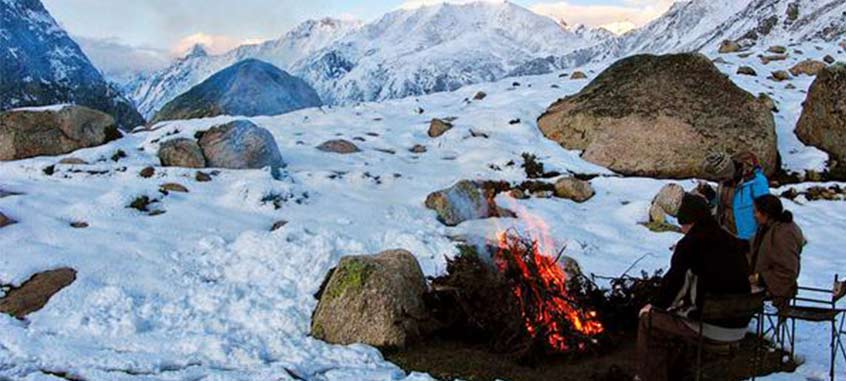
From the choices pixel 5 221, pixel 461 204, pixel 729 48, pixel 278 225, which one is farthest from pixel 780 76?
pixel 5 221

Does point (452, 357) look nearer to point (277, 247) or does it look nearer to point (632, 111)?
point (277, 247)

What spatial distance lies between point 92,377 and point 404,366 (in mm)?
3377

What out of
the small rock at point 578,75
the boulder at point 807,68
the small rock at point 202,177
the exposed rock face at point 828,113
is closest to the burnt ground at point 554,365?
the small rock at point 202,177

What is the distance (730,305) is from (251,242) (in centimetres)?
805

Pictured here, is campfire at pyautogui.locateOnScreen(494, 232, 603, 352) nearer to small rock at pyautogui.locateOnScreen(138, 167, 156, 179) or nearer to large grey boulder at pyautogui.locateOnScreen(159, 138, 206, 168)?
small rock at pyautogui.locateOnScreen(138, 167, 156, 179)

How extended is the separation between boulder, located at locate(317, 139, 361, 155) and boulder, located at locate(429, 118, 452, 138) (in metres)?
3.39

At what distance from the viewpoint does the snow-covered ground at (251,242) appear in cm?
823

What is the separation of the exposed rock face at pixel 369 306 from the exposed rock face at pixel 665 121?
1196 cm

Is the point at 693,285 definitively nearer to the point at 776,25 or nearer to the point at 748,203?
the point at 748,203

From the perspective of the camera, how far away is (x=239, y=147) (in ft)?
53.7

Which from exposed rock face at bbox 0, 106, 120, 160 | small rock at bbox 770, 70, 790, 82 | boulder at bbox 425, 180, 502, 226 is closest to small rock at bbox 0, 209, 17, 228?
exposed rock face at bbox 0, 106, 120, 160

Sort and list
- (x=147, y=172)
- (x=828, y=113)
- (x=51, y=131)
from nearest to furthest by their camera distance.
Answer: (x=147, y=172) → (x=51, y=131) → (x=828, y=113)

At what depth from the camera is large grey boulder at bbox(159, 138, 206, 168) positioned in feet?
52.6

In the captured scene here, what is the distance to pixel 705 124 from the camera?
19.7 metres
